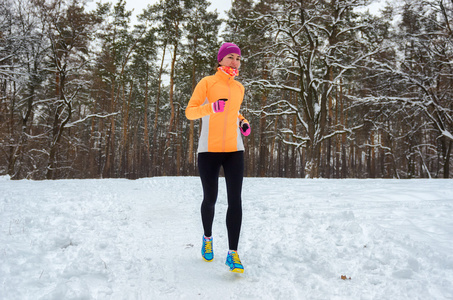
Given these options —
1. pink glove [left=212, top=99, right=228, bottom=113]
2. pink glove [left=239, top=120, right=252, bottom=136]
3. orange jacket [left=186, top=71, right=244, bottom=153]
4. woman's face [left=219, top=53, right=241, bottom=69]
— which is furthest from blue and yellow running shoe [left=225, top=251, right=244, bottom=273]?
woman's face [left=219, top=53, right=241, bottom=69]

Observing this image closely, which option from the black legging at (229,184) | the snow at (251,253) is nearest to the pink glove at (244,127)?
the black legging at (229,184)

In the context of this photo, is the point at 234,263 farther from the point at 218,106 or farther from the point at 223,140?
the point at 218,106

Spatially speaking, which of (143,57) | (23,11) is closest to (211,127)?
(23,11)

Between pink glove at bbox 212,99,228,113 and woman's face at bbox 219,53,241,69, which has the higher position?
woman's face at bbox 219,53,241,69

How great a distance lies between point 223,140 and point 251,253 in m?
1.34

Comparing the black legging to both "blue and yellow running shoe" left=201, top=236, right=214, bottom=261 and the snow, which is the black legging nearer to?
"blue and yellow running shoe" left=201, top=236, right=214, bottom=261

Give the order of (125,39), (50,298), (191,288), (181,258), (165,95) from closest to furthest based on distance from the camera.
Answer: (50,298)
(191,288)
(181,258)
(125,39)
(165,95)

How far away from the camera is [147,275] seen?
8.39 ft

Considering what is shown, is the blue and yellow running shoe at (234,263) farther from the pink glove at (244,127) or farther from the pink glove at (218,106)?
the pink glove at (218,106)

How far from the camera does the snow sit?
219 cm

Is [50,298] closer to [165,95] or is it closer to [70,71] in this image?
[70,71]

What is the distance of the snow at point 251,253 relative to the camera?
7.17 feet

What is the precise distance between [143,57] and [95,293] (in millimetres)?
24951

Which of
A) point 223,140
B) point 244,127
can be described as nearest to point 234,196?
point 223,140
